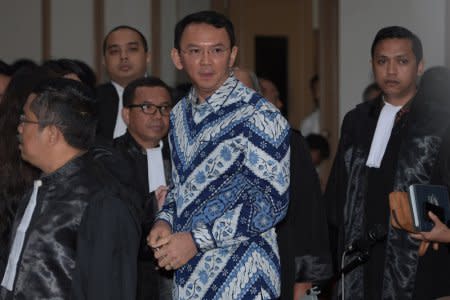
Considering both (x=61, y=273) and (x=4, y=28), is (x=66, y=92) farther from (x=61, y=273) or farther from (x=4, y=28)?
(x=4, y=28)

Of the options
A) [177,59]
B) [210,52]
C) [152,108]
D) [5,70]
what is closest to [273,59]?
[5,70]

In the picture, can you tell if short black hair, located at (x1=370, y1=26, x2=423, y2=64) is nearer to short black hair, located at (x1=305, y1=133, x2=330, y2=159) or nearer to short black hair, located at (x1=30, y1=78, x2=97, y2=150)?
short black hair, located at (x1=30, y1=78, x2=97, y2=150)

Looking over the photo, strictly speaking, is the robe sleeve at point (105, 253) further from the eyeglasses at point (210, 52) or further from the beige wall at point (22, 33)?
the beige wall at point (22, 33)

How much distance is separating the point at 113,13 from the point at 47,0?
0.58 m

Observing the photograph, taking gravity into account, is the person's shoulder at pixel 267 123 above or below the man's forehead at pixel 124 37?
below

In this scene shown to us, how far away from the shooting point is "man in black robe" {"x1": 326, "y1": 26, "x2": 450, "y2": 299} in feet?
13.5

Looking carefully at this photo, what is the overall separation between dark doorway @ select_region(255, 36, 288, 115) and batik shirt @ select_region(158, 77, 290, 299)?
6.50 metres

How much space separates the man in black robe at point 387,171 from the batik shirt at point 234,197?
119cm

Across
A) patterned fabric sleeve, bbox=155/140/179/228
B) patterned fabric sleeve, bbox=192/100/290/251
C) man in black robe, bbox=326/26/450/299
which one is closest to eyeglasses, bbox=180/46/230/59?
patterned fabric sleeve, bbox=192/100/290/251

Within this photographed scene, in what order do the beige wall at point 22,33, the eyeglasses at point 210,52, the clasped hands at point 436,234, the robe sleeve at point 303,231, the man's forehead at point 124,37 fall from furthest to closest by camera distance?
the beige wall at point 22,33, the man's forehead at point 124,37, the robe sleeve at point 303,231, the clasped hands at point 436,234, the eyeglasses at point 210,52

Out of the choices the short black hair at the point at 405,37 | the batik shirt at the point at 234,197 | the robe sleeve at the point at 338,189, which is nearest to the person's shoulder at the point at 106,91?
the robe sleeve at the point at 338,189

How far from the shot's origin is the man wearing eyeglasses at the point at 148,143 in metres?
4.05

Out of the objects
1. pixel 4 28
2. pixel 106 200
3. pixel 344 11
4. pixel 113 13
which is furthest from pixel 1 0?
pixel 106 200

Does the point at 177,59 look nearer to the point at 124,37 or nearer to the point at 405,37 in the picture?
the point at 405,37
